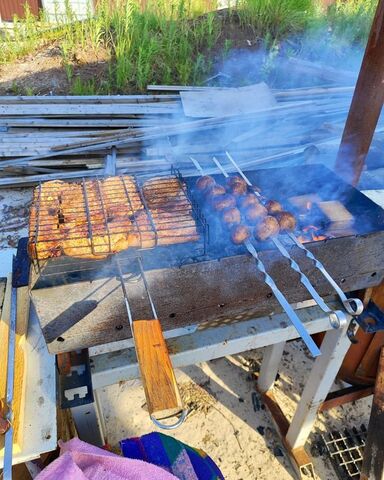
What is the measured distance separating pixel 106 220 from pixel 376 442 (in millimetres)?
3231

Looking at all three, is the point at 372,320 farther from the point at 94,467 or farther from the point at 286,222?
the point at 94,467

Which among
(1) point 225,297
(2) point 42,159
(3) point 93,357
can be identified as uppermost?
(1) point 225,297

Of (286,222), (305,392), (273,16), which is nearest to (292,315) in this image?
(286,222)

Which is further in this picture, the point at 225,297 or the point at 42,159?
the point at 42,159

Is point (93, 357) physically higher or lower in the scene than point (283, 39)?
lower

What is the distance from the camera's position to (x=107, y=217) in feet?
7.38

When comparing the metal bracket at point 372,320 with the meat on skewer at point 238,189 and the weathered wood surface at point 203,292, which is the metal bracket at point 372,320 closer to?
the weathered wood surface at point 203,292

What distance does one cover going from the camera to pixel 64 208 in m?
2.32

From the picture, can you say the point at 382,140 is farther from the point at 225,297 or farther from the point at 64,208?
the point at 64,208

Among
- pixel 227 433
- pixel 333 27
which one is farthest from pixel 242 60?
pixel 227 433

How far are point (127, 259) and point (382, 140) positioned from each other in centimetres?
521

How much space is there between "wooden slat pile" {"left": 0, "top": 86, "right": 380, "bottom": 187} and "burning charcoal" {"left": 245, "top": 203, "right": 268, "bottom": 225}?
3.23 m

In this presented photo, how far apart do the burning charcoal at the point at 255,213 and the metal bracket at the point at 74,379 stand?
1.42 m

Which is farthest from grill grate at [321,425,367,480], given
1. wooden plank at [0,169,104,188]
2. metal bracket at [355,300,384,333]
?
wooden plank at [0,169,104,188]
